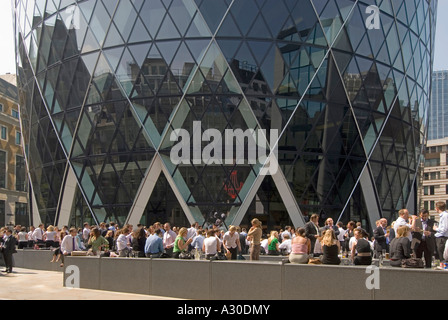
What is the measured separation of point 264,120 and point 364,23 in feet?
26.0

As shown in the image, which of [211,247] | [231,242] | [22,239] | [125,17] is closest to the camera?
[211,247]

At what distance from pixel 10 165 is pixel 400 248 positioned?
70049 millimetres

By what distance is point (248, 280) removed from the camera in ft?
38.6

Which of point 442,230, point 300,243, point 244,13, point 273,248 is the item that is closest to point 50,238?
point 273,248

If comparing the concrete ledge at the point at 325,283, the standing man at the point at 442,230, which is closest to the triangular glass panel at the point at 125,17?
the standing man at the point at 442,230

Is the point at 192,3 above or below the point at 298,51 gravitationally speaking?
above

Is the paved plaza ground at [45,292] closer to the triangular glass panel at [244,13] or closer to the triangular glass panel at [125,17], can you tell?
the triangular glass panel at [125,17]

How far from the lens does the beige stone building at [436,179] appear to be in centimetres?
9575

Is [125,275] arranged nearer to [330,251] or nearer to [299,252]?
[299,252]

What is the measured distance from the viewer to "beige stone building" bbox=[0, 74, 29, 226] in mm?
71375

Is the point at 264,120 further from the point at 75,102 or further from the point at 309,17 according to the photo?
the point at 75,102

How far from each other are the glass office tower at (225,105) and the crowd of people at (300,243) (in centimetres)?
576

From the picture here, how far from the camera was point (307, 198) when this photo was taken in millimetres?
27031
